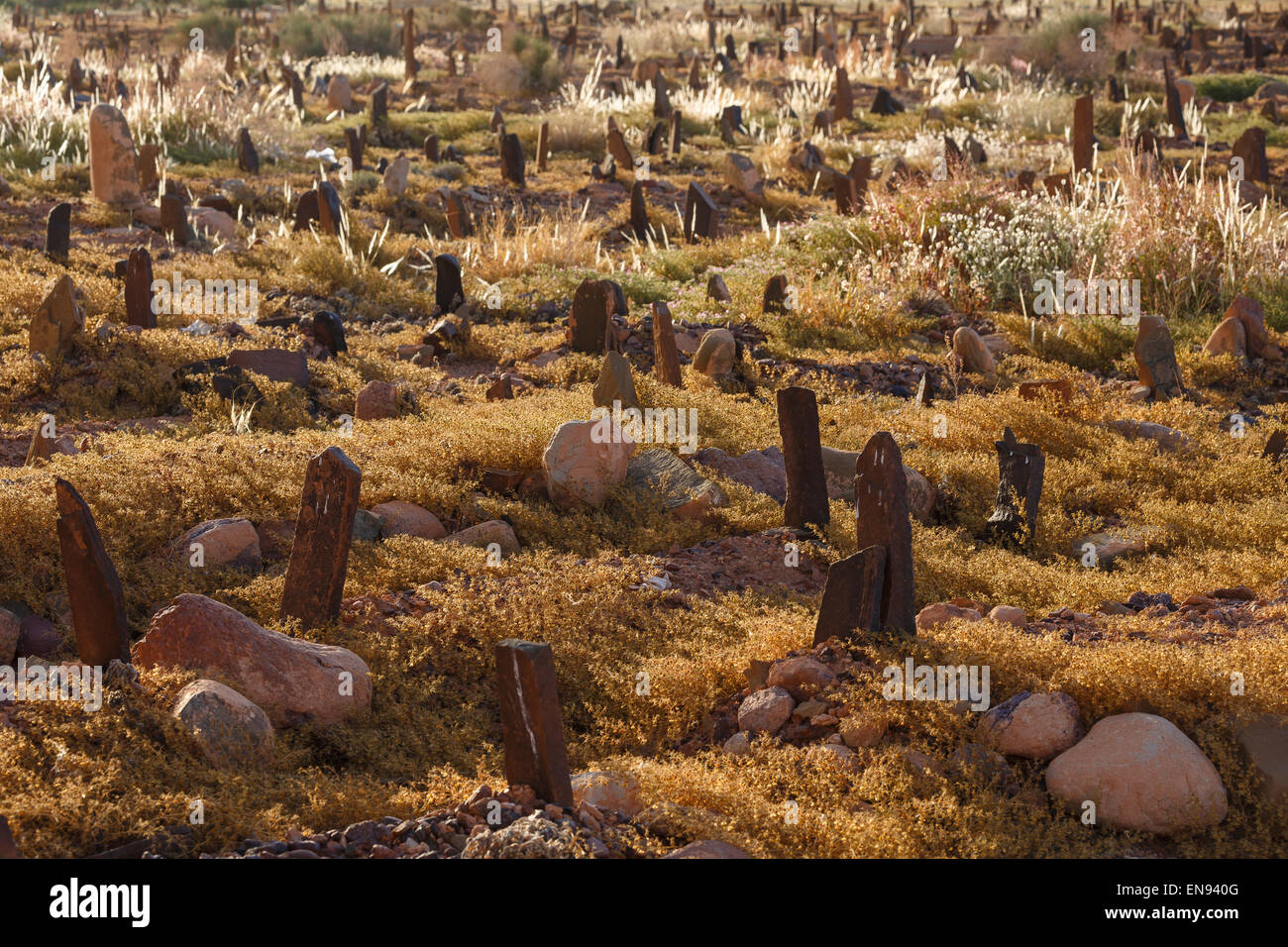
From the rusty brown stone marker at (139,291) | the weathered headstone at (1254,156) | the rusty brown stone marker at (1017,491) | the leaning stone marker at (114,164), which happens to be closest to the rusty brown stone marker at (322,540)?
the rusty brown stone marker at (1017,491)

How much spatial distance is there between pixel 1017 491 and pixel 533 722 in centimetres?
337

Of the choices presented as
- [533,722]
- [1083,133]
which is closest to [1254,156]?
[1083,133]

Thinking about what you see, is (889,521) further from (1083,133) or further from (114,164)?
(1083,133)

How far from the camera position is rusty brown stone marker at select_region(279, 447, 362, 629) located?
442cm

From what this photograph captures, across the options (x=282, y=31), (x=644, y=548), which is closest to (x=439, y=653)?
(x=644, y=548)

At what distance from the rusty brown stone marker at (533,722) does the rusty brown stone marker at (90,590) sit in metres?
1.49

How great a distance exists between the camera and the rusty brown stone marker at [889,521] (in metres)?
4.27

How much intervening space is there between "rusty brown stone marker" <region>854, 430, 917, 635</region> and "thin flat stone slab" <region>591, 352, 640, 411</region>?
248 centimetres

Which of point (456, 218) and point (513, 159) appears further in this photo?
point (513, 159)

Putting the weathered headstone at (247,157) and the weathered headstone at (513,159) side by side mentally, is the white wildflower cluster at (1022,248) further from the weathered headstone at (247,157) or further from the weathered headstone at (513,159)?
the weathered headstone at (247,157)

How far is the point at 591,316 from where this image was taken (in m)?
8.27

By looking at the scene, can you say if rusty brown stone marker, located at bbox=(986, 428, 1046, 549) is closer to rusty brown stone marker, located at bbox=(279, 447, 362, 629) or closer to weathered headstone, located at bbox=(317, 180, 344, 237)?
rusty brown stone marker, located at bbox=(279, 447, 362, 629)

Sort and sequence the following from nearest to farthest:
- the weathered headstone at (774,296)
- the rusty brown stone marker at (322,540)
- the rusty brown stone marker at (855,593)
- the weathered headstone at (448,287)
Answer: the rusty brown stone marker at (855,593) < the rusty brown stone marker at (322,540) < the weathered headstone at (774,296) < the weathered headstone at (448,287)

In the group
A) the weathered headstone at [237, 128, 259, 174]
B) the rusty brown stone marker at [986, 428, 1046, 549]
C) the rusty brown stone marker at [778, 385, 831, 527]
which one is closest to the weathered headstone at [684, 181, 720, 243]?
the weathered headstone at [237, 128, 259, 174]
